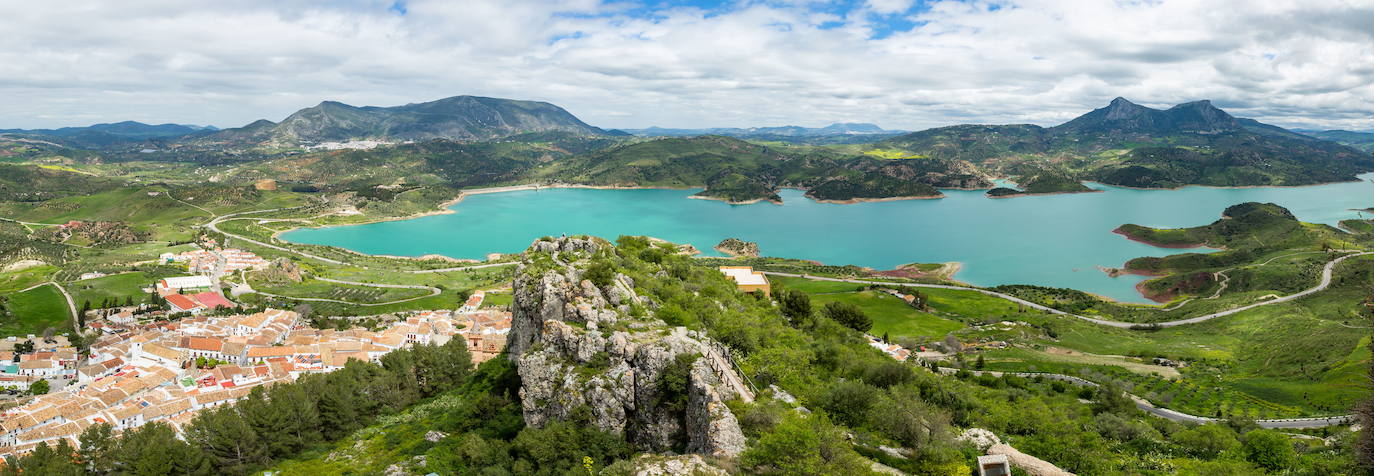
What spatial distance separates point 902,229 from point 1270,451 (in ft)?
421

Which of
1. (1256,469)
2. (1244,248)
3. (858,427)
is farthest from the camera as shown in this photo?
(1244,248)

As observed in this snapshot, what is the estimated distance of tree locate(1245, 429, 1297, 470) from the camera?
20000mm

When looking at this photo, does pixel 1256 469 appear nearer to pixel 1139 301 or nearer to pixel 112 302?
pixel 1139 301

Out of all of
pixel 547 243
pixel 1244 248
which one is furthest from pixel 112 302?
pixel 1244 248

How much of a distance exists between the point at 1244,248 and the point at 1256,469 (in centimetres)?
10791

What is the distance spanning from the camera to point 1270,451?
20375 mm

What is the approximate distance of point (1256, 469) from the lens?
18922mm

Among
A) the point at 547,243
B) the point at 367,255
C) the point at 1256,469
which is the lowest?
the point at 367,255

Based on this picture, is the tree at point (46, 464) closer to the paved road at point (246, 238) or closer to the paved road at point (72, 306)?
the paved road at point (72, 306)

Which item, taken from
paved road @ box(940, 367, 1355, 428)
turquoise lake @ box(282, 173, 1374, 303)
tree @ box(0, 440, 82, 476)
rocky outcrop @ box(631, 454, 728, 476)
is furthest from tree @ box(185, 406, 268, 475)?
turquoise lake @ box(282, 173, 1374, 303)

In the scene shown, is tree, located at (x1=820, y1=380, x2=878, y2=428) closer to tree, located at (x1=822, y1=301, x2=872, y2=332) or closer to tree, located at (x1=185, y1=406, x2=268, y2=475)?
tree, located at (x1=822, y1=301, x2=872, y2=332)

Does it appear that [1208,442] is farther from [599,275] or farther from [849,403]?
[599,275]

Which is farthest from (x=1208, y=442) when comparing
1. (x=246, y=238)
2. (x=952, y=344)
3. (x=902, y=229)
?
(x=246, y=238)

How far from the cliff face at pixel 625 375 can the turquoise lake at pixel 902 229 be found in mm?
84011
